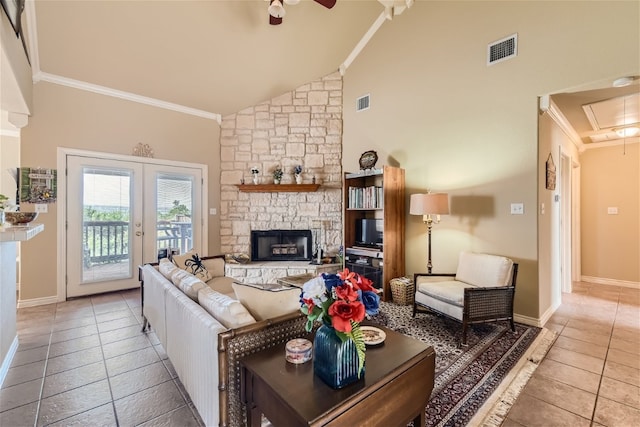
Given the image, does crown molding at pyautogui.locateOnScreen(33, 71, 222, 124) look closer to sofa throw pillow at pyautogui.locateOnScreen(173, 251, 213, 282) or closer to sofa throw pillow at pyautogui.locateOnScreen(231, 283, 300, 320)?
sofa throw pillow at pyautogui.locateOnScreen(173, 251, 213, 282)

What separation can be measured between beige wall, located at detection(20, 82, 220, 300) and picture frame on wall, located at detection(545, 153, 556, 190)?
522 centimetres

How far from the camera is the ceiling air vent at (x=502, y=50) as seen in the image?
3.31 m

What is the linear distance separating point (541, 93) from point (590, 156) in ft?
10.0

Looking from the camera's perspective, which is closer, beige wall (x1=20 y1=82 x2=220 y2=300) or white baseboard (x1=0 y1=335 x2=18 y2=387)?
white baseboard (x1=0 y1=335 x2=18 y2=387)

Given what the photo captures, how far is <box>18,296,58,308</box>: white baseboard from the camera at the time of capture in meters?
3.77

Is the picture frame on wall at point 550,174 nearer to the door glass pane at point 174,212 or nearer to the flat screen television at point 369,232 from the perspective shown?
the flat screen television at point 369,232

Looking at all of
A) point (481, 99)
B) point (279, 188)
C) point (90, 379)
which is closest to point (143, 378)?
point (90, 379)

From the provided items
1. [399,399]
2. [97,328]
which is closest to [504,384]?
[399,399]

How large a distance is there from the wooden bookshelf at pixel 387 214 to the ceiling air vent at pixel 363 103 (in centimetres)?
132

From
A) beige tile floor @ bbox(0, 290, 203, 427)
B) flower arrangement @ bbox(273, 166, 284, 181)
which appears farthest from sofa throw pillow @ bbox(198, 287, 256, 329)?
flower arrangement @ bbox(273, 166, 284, 181)

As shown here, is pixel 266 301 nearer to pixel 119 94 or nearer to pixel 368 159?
pixel 368 159

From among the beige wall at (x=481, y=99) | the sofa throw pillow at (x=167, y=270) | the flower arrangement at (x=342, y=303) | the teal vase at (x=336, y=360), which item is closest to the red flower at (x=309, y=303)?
the flower arrangement at (x=342, y=303)

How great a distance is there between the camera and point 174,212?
508 cm

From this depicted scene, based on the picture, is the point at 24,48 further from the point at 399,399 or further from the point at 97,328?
the point at 399,399
